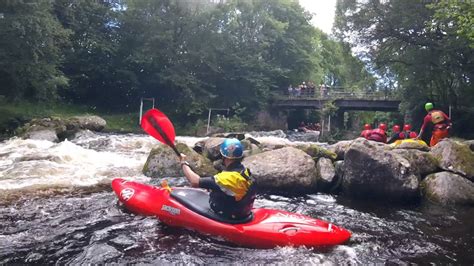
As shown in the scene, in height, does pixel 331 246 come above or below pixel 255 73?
below

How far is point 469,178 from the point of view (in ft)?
22.7

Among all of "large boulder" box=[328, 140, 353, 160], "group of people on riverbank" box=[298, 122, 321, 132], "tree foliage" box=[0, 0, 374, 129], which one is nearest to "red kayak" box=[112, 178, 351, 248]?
"large boulder" box=[328, 140, 353, 160]

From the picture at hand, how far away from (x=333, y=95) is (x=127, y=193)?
2475 centimetres

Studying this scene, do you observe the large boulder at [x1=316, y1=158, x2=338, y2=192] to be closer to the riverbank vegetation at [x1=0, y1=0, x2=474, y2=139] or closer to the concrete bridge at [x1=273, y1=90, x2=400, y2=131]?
the riverbank vegetation at [x1=0, y1=0, x2=474, y2=139]

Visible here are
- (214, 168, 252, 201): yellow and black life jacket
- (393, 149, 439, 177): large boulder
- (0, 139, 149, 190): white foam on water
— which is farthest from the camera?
(393, 149, 439, 177): large boulder

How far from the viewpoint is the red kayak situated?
4.32m

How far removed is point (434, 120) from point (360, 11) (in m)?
12.7

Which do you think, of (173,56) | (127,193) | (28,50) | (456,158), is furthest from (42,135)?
(173,56)

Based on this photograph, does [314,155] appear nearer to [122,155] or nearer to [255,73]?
[122,155]

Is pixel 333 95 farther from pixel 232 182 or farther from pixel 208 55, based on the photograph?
pixel 232 182

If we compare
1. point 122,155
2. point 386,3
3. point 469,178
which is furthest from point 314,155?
point 386,3

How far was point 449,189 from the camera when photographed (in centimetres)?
667

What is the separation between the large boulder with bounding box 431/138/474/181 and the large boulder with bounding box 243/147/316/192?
2578 mm

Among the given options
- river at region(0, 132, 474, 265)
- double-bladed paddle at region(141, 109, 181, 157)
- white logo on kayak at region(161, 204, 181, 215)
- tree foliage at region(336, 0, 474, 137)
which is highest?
tree foliage at region(336, 0, 474, 137)
